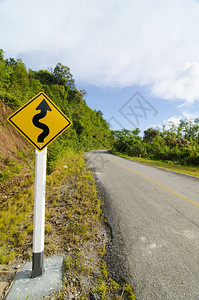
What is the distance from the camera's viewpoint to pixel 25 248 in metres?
2.52

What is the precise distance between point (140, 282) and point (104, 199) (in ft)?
9.22

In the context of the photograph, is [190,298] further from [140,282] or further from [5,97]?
[5,97]

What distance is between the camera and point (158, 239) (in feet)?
9.07

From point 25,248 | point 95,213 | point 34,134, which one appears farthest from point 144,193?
point 34,134

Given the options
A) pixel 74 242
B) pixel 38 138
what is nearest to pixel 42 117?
pixel 38 138

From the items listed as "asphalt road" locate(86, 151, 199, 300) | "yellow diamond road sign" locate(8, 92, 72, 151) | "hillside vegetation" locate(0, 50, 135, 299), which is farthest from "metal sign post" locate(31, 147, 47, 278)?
"asphalt road" locate(86, 151, 199, 300)

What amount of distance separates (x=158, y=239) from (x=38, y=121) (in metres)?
2.91

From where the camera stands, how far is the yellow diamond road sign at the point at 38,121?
192 centimetres

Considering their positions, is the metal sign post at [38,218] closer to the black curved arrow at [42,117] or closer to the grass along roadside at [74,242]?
the black curved arrow at [42,117]

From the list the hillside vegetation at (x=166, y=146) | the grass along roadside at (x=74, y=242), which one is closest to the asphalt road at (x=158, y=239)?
the grass along roadside at (x=74, y=242)

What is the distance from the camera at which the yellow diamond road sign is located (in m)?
1.92

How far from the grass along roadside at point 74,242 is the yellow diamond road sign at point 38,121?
5.82ft

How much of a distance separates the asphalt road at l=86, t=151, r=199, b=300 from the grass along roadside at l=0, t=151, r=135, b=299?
0.30 m

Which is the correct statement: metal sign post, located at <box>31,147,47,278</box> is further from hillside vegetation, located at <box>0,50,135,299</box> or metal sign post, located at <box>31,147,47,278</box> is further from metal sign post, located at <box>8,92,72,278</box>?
hillside vegetation, located at <box>0,50,135,299</box>
